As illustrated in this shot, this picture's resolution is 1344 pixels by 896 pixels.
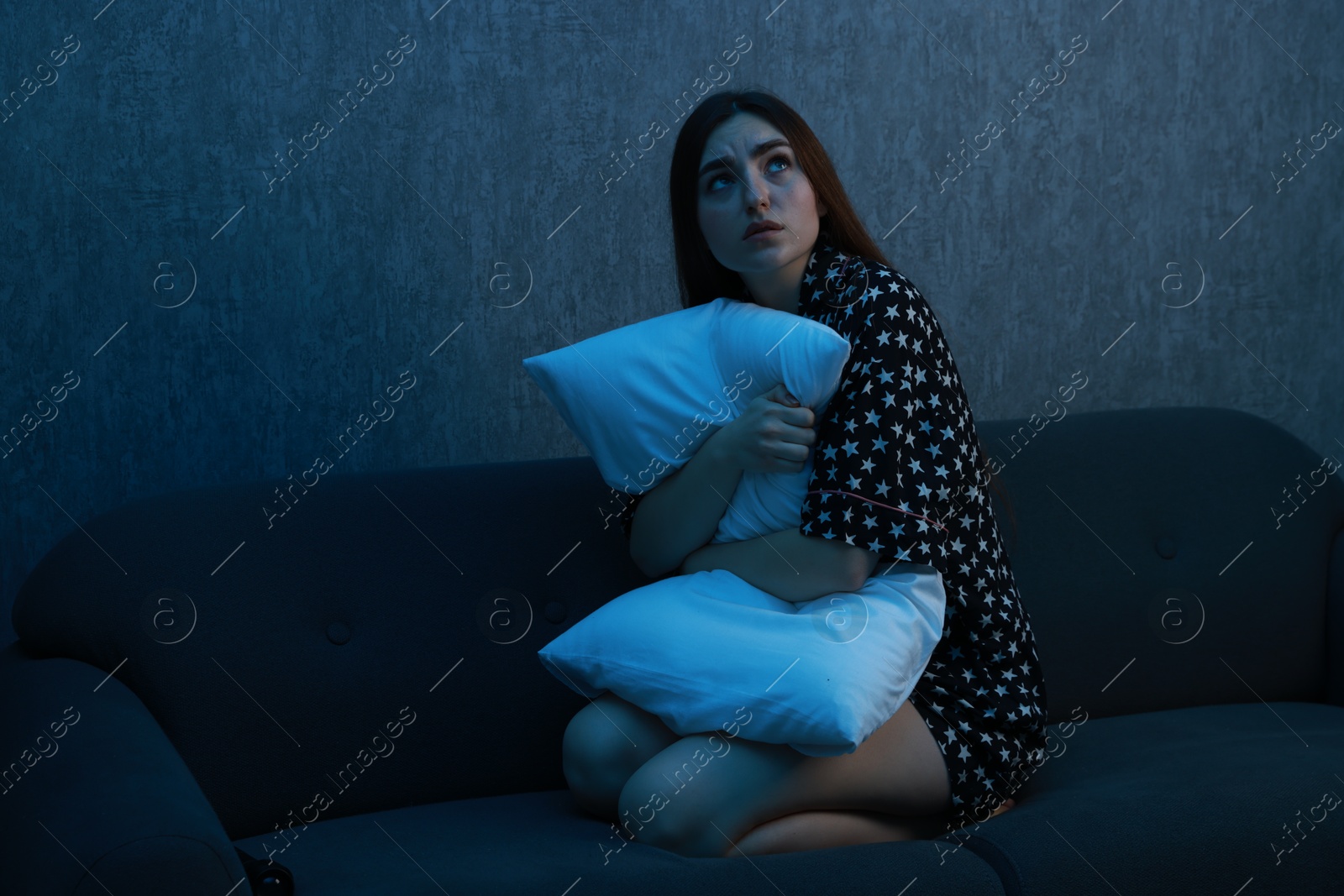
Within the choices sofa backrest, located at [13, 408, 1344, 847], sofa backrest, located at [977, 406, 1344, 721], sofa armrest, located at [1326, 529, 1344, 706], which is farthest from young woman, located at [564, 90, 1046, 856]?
sofa armrest, located at [1326, 529, 1344, 706]

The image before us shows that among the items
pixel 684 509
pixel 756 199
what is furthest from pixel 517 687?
pixel 756 199

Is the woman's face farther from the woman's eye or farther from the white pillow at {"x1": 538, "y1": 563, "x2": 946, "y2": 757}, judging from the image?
the white pillow at {"x1": 538, "y1": 563, "x2": 946, "y2": 757}

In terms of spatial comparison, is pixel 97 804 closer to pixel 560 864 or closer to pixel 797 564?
pixel 560 864

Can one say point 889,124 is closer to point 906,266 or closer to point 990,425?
point 906,266

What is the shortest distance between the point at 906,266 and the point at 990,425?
1.29 feet

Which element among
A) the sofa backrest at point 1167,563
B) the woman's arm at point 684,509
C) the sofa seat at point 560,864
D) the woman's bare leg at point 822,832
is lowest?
the sofa backrest at point 1167,563

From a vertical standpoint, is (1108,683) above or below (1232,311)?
below

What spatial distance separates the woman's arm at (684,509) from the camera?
136cm

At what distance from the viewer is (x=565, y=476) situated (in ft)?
5.34

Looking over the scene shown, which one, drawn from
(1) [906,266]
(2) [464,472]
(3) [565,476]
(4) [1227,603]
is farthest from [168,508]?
(4) [1227,603]

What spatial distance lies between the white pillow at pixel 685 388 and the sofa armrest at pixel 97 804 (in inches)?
23.5

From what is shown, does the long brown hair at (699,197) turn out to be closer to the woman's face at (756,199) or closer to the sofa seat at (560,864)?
the woman's face at (756,199)

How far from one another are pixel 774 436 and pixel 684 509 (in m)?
0.17

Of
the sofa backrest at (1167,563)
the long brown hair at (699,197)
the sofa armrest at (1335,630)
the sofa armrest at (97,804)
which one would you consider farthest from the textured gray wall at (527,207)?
the sofa armrest at (97,804)
